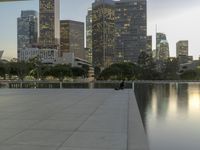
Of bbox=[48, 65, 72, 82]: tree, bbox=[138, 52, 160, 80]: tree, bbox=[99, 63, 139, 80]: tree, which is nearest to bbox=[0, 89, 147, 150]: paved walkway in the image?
bbox=[48, 65, 72, 82]: tree

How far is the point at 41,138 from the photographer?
26.1 ft

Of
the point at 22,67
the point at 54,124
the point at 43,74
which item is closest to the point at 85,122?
the point at 54,124

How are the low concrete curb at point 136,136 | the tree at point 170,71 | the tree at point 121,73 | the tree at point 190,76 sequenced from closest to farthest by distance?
the low concrete curb at point 136,136, the tree at point 121,73, the tree at point 170,71, the tree at point 190,76

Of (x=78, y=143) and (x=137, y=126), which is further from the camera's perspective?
(x=137, y=126)

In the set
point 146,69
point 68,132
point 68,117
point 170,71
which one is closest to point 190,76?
point 170,71

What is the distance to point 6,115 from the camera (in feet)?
39.3

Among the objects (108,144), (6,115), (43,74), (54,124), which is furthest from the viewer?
(43,74)

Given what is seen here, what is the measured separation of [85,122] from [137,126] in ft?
5.38

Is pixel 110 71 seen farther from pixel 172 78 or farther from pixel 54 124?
pixel 54 124

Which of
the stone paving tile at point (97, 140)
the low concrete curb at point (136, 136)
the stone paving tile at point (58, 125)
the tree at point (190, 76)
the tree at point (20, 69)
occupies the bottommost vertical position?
the low concrete curb at point (136, 136)

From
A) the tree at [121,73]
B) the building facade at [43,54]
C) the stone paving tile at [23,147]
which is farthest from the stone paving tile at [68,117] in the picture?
the building facade at [43,54]

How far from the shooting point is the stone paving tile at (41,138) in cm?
751

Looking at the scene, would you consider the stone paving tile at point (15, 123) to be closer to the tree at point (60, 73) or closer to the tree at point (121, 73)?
the tree at point (60, 73)

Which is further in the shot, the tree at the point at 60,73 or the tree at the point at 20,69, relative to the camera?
the tree at the point at 60,73
